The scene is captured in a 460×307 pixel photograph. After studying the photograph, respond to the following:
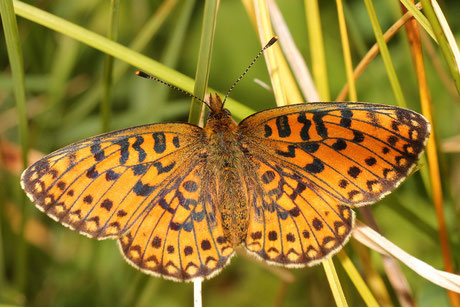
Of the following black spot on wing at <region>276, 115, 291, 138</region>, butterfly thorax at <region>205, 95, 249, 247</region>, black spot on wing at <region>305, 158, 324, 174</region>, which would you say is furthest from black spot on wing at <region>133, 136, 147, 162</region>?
black spot on wing at <region>305, 158, 324, 174</region>

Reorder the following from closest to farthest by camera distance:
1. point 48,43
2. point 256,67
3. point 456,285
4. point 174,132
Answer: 1. point 456,285
2. point 174,132
3. point 48,43
4. point 256,67

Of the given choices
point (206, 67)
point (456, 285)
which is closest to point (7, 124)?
point (206, 67)

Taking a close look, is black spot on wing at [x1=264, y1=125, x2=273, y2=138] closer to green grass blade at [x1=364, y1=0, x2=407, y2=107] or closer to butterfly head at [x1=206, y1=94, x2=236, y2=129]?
butterfly head at [x1=206, y1=94, x2=236, y2=129]

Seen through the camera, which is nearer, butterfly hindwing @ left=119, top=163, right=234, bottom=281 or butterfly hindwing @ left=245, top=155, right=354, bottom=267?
butterfly hindwing @ left=245, top=155, right=354, bottom=267

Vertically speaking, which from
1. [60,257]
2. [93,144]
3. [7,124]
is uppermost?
[93,144]

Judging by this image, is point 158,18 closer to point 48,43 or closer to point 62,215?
point 48,43

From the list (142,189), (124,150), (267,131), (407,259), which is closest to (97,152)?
(124,150)

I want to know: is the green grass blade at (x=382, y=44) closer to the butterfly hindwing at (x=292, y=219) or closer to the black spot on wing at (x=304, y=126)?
the black spot on wing at (x=304, y=126)
